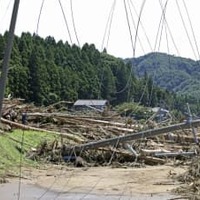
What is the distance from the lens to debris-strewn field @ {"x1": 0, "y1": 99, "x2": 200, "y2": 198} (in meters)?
14.1

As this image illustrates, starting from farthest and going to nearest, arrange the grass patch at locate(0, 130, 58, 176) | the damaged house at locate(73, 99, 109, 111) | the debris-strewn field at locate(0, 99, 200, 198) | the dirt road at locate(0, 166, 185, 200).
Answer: the damaged house at locate(73, 99, 109, 111), the debris-strewn field at locate(0, 99, 200, 198), the grass patch at locate(0, 130, 58, 176), the dirt road at locate(0, 166, 185, 200)

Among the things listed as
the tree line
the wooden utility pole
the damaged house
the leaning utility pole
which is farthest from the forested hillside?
the damaged house

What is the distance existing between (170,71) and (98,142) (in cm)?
984

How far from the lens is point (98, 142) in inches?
541

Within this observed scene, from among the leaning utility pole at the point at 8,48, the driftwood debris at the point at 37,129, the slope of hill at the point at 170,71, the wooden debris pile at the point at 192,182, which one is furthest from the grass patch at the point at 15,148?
the leaning utility pole at the point at 8,48

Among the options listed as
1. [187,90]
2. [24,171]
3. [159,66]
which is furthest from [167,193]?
[159,66]

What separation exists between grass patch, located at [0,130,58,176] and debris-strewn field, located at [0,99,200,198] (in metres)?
0.04

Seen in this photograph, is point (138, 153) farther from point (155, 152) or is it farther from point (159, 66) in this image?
point (159, 66)

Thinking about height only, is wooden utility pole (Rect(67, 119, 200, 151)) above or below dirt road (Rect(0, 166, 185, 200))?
above

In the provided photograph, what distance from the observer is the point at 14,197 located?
30.6 ft

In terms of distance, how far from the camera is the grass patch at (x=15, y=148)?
12383 mm

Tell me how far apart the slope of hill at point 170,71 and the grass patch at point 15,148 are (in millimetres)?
6567

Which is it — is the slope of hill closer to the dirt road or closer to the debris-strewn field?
the dirt road

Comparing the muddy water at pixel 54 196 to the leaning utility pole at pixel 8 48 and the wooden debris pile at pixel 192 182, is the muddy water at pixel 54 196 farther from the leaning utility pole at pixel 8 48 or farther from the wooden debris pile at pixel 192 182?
the leaning utility pole at pixel 8 48
